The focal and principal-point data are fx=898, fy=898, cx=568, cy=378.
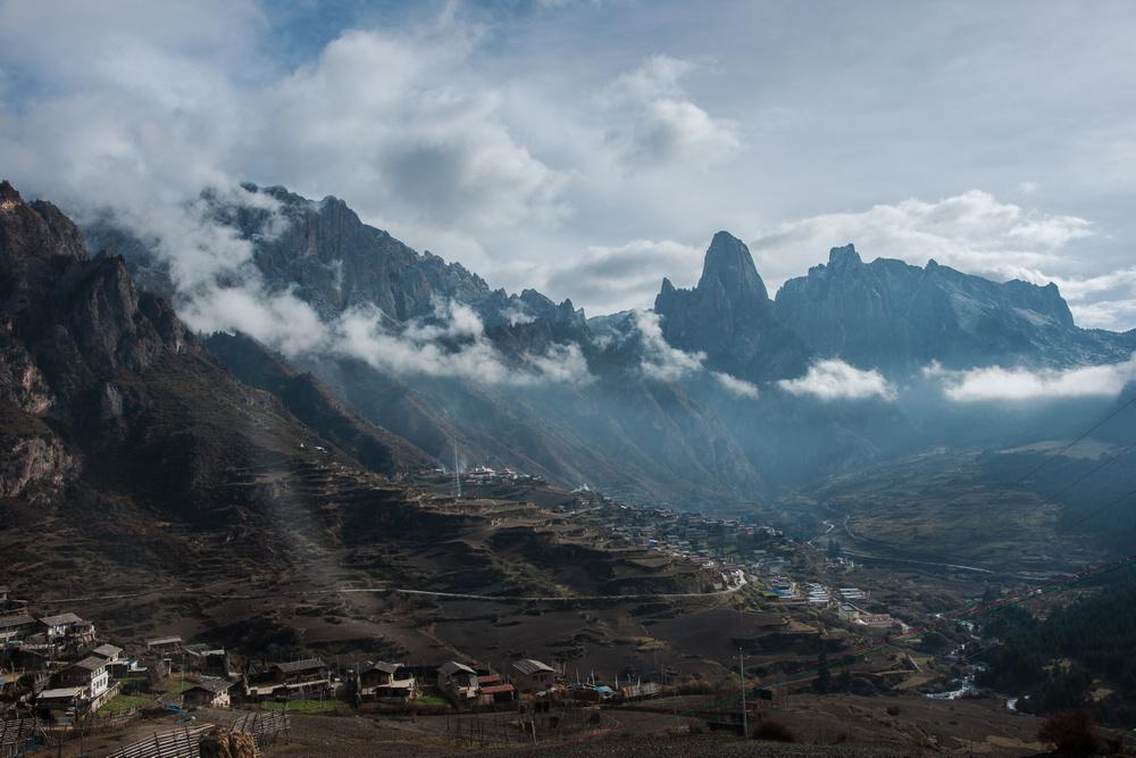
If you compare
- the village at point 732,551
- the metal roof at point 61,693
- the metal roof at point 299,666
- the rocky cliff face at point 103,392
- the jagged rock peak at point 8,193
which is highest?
the jagged rock peak at point 8,193

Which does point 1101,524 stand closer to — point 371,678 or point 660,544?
point 660,544

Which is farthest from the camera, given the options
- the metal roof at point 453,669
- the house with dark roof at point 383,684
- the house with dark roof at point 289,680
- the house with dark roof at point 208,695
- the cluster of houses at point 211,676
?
the metal roof at point 453,669

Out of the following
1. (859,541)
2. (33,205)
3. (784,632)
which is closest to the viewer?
(784,632)

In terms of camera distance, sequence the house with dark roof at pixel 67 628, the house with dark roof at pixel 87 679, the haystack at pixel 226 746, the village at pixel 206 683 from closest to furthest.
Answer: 1. the haystack at pixel 226 746
2. the village at pixel 206 683
3. the house with dark roof at pixel 87 679
4. the house with dark roof at pixel 67 628

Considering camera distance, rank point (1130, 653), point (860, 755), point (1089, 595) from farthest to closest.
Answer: point (1089, 595) < point (1130, 653) < point (860, 755)

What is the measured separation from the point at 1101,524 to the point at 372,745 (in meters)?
167

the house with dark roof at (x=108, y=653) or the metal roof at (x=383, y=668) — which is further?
the metal roof at (x=383, y=668)

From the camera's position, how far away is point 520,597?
106250 mm

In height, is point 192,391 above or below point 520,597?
above

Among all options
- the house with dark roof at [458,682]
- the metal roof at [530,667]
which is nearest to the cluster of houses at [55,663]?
the house with dark roof at [458,682]

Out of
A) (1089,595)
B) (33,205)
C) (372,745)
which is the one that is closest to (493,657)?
(372,745)

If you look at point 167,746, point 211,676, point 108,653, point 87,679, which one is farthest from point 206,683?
point 167,746

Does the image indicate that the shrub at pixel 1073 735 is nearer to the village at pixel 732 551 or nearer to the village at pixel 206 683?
the village at pixel 206 683

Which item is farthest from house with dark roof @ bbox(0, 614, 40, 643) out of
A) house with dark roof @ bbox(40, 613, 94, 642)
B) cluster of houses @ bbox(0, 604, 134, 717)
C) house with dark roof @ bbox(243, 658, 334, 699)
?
house with dark roof @ bbox(243, 658, 334, 699)
